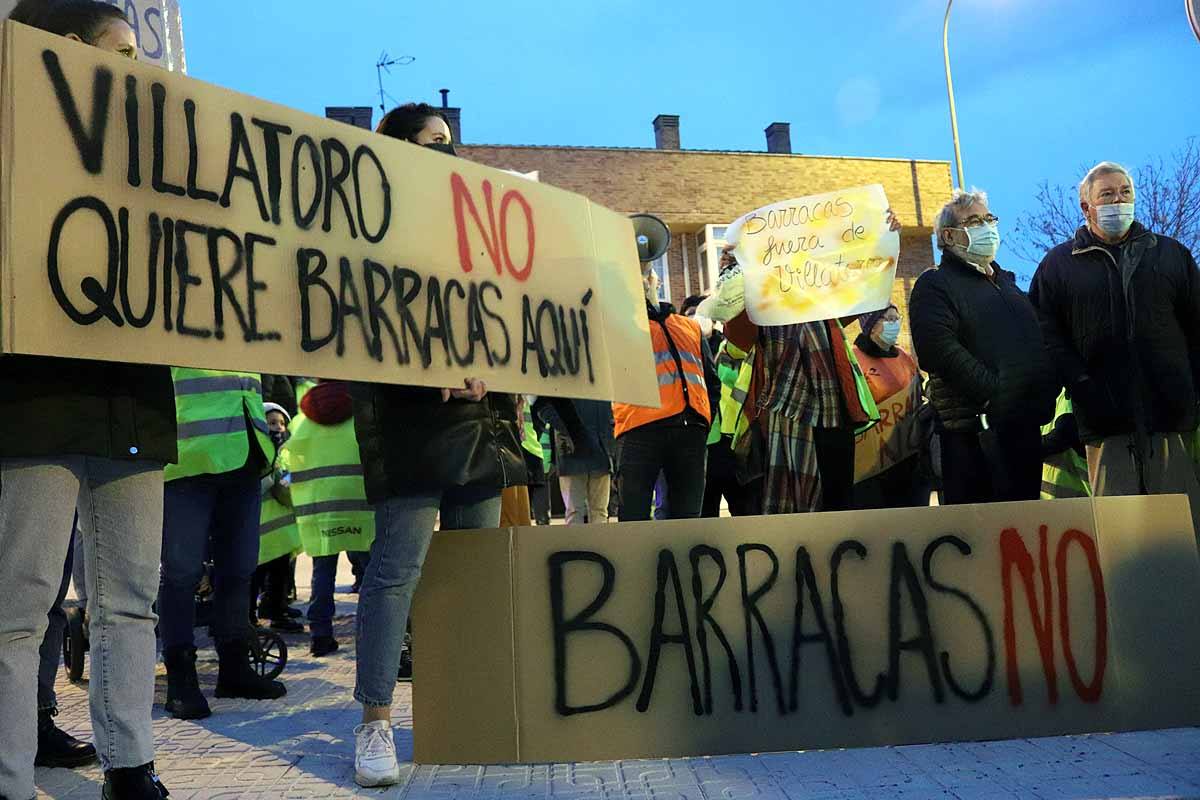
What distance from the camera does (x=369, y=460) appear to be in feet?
11.7

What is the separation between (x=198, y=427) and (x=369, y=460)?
143 centimetres

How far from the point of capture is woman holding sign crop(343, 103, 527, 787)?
137 inches

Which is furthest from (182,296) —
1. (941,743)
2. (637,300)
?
(941,743)

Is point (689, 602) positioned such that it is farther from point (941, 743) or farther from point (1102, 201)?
point (1102, 201)

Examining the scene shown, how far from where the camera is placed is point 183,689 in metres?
4.55

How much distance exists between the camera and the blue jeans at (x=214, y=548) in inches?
181

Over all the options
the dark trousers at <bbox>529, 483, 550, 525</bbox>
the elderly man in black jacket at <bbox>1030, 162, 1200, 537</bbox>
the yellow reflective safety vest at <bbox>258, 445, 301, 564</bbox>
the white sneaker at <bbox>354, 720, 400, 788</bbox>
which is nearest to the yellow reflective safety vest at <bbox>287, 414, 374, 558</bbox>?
the yellow reflective safety vest at <bbox>258, 445, 301, 564</bbox>

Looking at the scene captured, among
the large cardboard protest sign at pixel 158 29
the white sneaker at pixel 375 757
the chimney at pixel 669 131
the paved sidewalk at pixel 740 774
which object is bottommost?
the paved sidewalk at pixel 740 774

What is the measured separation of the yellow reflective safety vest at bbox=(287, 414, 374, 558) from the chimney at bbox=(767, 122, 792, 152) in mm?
32979

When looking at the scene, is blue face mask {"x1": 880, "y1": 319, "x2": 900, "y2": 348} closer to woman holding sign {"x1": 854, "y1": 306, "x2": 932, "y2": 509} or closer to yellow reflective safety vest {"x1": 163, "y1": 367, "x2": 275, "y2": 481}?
woman holding sign {"x1": 854, "y1": 306, "x2": 932, "y2": 509}

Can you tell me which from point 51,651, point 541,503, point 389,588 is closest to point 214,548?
point 51,651

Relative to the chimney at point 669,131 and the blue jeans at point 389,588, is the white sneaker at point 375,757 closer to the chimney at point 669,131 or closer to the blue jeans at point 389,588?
the blue jeans at point 389,588

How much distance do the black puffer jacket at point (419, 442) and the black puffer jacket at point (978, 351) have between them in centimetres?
211

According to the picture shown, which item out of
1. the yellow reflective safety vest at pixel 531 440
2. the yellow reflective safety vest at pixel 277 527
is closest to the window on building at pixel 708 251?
the yellow reflective safety vest at pixel 531 440
